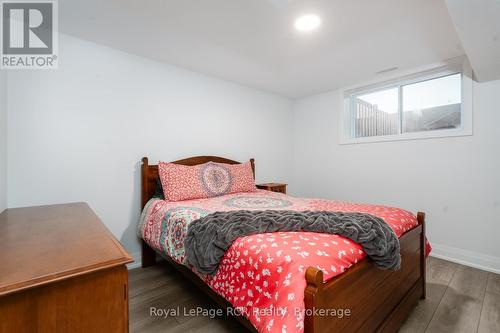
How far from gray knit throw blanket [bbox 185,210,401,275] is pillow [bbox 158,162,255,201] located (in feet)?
2.97

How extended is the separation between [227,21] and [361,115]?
2.53 metres

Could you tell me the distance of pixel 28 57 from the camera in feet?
6.63

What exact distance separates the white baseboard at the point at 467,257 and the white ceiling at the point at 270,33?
2145 mm

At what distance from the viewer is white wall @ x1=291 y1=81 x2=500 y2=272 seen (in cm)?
242

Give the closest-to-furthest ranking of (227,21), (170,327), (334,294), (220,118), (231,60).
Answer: (334,294)
(170,327)
(227,21)
(231,60)
(220,118)

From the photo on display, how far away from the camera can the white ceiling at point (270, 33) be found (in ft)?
5.79

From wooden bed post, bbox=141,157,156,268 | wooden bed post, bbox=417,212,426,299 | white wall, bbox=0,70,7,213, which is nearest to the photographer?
white wall, bbox=0,70,7,213

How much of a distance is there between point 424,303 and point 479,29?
2041 millimetres

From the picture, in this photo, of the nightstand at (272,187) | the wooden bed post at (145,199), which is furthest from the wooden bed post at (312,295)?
the nightstand at (272,187)

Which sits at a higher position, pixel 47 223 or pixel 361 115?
pixel 361 115

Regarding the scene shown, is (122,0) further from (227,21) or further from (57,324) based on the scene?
(57,324)

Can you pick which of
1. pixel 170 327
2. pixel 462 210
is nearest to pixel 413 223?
pixel 462 210

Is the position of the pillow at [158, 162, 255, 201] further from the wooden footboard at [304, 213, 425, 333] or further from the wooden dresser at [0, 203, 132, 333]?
the wooden footboard at [304, 213, 425, 333]

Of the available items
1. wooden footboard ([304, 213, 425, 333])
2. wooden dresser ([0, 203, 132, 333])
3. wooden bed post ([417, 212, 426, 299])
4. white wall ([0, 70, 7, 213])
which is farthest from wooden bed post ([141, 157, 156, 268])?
wooden bed post ([417, 212, 426, 299])
